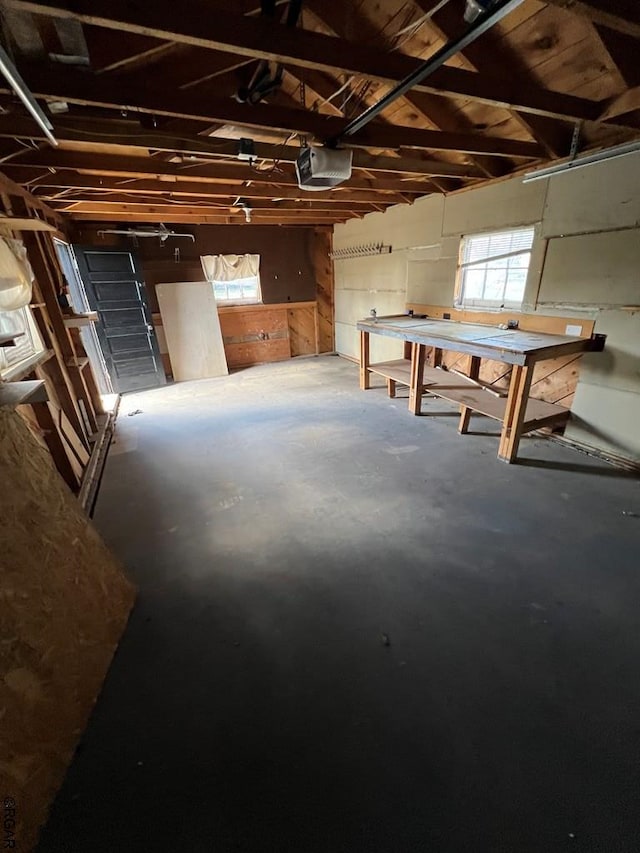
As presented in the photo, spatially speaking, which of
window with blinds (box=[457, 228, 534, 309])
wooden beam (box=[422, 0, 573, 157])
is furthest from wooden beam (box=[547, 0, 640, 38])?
window with blinds (box=[457, 228, 534, 309])

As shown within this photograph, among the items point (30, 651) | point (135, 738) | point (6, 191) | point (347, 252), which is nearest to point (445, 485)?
point (135, 738)

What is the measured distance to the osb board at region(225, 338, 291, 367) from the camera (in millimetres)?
6642

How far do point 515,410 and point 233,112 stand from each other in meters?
2.85

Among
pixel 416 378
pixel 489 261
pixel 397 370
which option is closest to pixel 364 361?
pixel 397 370

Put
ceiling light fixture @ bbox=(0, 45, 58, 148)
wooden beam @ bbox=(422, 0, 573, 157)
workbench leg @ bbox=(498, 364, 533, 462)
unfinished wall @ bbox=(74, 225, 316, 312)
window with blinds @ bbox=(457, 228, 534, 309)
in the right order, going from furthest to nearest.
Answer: unfinished wall @ bbox=(74, 225, 316, 312) → window with blinds @ bbox=(457, 228, 534, 309) → workbench leg @ bbox=(498, 364, 533, 462) → wooden beam @ bbox=(422, 0, 573, 157) → ceiling light fixture @ bbox=(0, 45, 58, 148)

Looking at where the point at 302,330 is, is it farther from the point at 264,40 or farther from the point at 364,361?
the point at 264,40

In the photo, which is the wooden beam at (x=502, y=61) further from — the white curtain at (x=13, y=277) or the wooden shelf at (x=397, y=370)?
the white curtain at (x=13, y=277)

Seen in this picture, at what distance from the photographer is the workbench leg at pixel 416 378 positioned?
12.6 ft

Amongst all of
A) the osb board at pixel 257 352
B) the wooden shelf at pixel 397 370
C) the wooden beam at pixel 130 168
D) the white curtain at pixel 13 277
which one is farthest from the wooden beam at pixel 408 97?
the osb board at pixel 257 352

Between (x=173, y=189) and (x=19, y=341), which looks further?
(x=173, y=189)

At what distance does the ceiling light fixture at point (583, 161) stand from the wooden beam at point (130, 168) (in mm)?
1583

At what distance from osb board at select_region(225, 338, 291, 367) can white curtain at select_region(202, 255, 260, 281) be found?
1178 millimetres

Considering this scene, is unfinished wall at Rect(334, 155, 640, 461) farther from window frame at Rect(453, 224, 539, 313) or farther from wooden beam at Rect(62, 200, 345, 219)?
wooden beam at Rect(62, 200, 345, 219)

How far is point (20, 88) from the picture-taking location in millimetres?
1466
